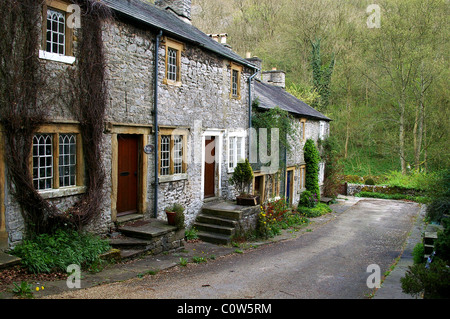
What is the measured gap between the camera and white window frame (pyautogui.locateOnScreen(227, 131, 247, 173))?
14.1 metres

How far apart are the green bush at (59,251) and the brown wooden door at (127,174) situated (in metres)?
1.71

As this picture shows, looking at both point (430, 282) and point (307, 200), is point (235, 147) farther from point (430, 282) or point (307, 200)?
point (430, 282)

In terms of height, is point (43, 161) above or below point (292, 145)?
below

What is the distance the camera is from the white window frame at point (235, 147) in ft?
46.3

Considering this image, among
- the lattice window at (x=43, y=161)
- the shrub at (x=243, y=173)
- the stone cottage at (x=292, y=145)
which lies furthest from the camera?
the stone cottage at (x=292, y=145)

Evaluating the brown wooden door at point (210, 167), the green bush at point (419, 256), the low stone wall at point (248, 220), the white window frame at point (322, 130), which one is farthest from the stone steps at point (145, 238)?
the white window frame at point (322, 130)

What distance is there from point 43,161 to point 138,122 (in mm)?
2832

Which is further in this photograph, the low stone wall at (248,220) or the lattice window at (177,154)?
the low stone wall at (248,220)

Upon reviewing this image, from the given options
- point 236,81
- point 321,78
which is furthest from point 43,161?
point 321,78

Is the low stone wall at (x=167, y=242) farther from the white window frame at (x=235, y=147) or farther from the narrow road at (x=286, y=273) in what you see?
the white window frame at (x=235, y=147)

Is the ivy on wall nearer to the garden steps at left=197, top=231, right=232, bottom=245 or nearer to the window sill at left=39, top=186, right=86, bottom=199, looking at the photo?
the window sill at left=39, top=186, right=86, bottom=199

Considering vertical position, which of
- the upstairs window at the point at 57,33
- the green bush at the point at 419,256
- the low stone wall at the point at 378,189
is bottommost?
the low stone wall at the point at 378,189

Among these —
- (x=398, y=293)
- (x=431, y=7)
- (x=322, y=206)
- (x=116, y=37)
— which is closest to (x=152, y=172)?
(x=116, y=37)

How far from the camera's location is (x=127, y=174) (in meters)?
9.62
